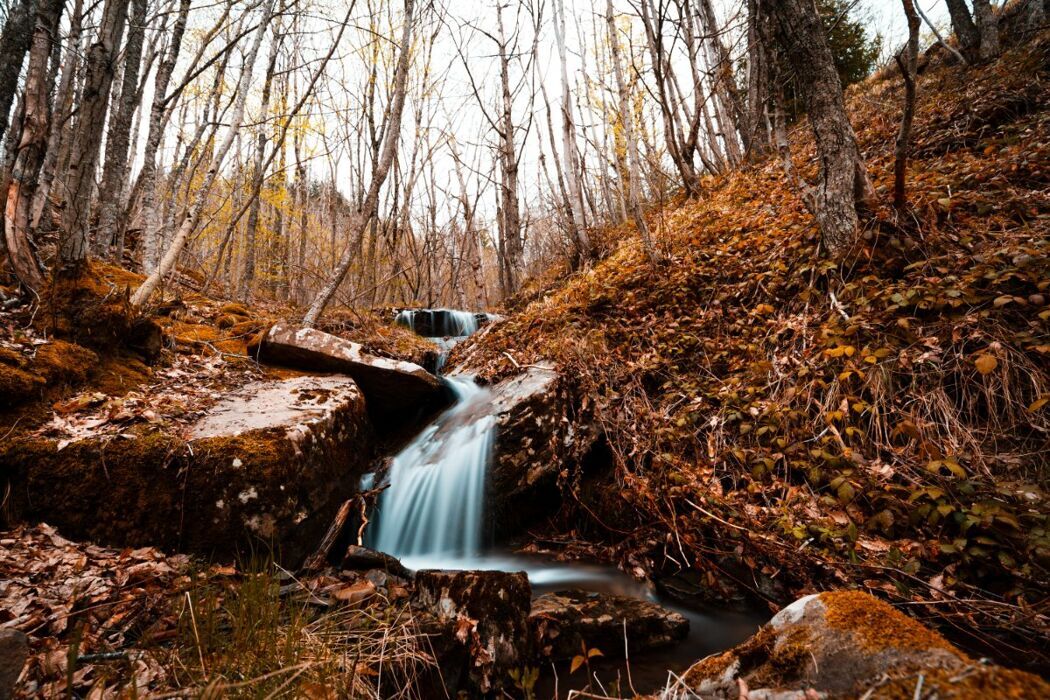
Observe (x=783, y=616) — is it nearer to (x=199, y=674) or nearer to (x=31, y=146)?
(x=199, y=674)

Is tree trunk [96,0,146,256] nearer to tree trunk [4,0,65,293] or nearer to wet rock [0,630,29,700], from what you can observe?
tree trunk [4,0,65,293]

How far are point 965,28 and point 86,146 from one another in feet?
46.1

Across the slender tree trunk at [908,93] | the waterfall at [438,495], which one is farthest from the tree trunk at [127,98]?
the slender tree trunk at [908,93]

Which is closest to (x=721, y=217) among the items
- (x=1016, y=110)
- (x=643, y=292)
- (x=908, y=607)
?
(x=643, y=292)

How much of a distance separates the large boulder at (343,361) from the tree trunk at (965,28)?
11662mm

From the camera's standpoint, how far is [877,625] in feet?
4.05

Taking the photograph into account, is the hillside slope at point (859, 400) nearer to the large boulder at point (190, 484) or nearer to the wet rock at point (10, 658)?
the large boulder at point (190, 484)

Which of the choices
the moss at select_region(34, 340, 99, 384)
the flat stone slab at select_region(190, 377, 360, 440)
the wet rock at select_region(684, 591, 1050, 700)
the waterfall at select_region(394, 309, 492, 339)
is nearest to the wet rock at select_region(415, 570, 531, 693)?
the wet rock at select_region(684, 591, 1050, 700)

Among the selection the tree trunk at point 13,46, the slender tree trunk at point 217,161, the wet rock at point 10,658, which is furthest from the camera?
the slender tree trunk at point 217,161

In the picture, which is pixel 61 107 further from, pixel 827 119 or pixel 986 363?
pixel 986 363

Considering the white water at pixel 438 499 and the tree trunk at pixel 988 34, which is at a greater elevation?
the tree trunk at pixel 988 34

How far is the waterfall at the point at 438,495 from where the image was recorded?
13.5ft

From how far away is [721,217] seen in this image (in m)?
6.59

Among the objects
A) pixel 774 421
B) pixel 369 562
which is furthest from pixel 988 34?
pixel 369 562
